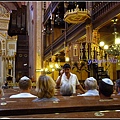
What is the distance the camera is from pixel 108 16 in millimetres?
10055

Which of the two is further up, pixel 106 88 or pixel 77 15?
pixel 77 15

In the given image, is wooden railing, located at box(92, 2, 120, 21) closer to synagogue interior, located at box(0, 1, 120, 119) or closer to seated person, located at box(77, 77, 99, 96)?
synagogue interior, located at box(0, 1, 120, 119)

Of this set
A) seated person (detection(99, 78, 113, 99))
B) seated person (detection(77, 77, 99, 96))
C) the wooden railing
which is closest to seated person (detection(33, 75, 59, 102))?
seated person (detection(99, 78, 113, 99))

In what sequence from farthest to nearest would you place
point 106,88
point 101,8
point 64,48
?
1. point 64,48
2. point 101,8
3. point 106,88

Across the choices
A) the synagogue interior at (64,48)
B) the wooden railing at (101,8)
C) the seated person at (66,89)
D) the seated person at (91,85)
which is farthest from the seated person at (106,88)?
the wooden railing at (101,8)

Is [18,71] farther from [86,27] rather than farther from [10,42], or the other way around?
[86,27]

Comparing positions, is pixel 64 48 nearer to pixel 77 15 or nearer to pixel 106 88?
pixel 77 15

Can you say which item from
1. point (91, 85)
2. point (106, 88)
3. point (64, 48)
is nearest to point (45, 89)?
point (106, 88)

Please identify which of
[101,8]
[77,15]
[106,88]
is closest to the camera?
[106,88]

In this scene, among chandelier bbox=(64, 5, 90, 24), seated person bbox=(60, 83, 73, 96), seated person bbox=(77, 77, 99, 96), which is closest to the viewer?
seated person bbox=(60, 83, 73, 96)

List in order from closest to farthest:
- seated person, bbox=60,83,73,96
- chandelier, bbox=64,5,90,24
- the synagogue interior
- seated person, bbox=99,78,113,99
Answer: the synagogue interior → seated person, bbox=99,78,113,99 → seated person, bbox=60,83,73,96 → chandelier, bbox=64,5,90,24

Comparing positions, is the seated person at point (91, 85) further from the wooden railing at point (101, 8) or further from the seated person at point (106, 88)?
the wooden railing at point (101, 8)

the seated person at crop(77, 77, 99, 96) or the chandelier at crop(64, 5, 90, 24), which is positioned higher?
the chandelier at crop(64, 5, 90, 24)

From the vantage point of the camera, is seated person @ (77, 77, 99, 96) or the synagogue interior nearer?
the synagogue interior
